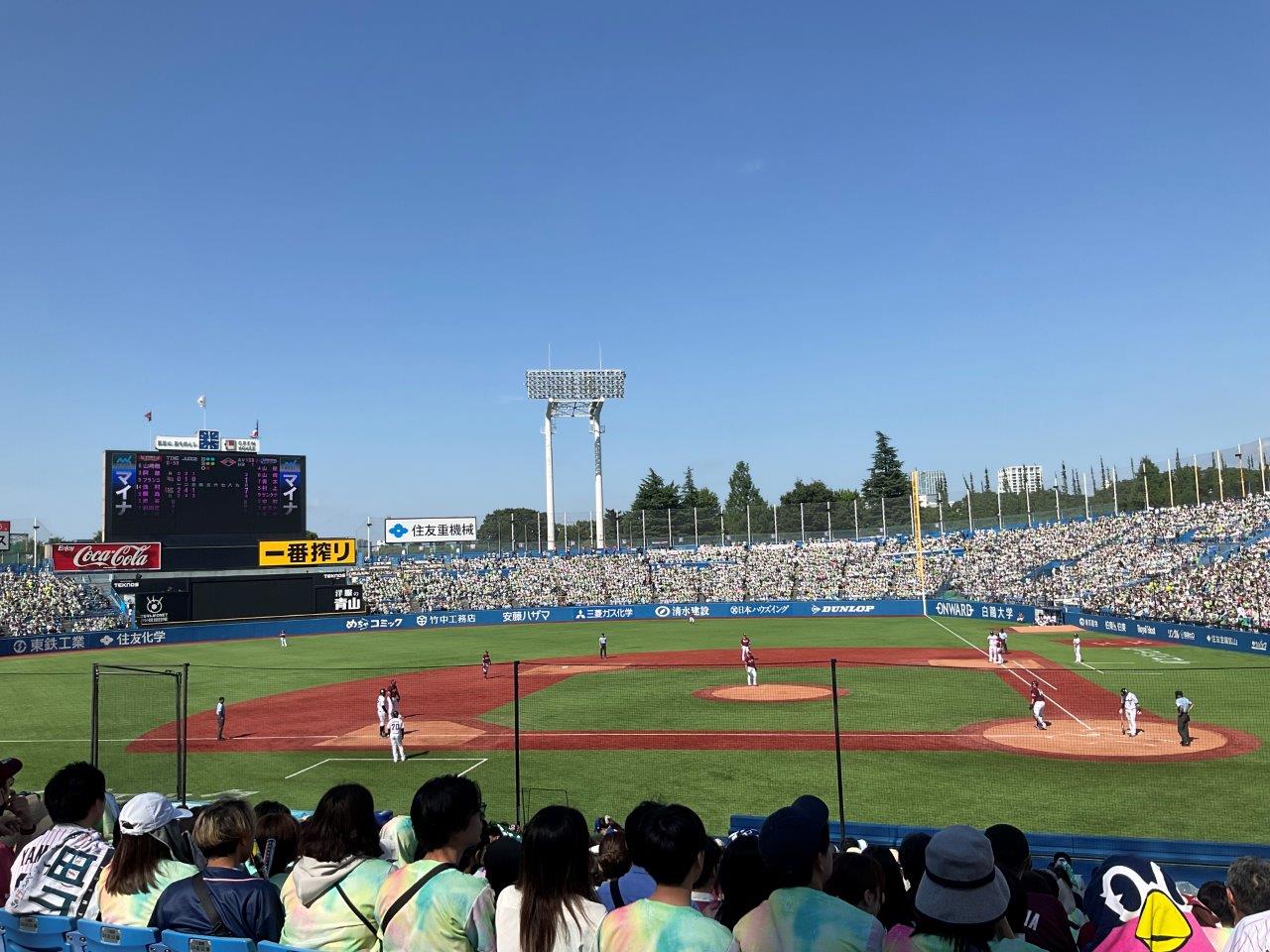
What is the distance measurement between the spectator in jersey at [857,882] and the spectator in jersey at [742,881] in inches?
18.2

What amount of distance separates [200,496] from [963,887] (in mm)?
59302

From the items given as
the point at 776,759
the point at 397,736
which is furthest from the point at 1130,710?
the point at 397,736

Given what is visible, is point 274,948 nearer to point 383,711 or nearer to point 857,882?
point 857,882

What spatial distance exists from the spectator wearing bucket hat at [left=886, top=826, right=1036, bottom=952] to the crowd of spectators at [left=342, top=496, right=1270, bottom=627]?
4256 centimetres

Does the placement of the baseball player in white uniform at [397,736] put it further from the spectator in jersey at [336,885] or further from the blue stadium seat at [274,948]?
the blue stadium seat at [274,948]

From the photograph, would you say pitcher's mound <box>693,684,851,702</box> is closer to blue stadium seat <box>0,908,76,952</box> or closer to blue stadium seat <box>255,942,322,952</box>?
blue stadium seat <box>0,908,76,952</box>

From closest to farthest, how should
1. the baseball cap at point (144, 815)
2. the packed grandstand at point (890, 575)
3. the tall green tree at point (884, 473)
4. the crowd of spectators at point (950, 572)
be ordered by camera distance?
the baseball cap at point (144, 815) < the crowd of spectators at point (950, 572) < the packed grandstand at point (890, 575) < the tall green tree at point (884, 473)

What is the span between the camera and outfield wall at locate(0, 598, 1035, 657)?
176ft

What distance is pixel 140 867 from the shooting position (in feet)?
18.0

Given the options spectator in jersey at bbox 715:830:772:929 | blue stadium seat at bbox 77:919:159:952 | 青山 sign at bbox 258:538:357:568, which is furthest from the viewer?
青山 sign at bbox 258:538:357:568

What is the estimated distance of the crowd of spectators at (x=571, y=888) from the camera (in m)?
3.62

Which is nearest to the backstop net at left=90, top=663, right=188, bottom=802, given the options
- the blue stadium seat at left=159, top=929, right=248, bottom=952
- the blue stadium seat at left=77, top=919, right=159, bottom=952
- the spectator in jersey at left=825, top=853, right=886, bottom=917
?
the blue stadium seat at left=77, top=919, right=159, bottom=952


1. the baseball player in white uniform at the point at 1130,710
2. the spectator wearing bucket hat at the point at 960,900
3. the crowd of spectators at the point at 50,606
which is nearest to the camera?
the spectator wearing bucket hat at the point at 960,900

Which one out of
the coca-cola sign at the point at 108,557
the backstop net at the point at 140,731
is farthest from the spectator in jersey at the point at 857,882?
the coca-cola sign at the point at 108,557
